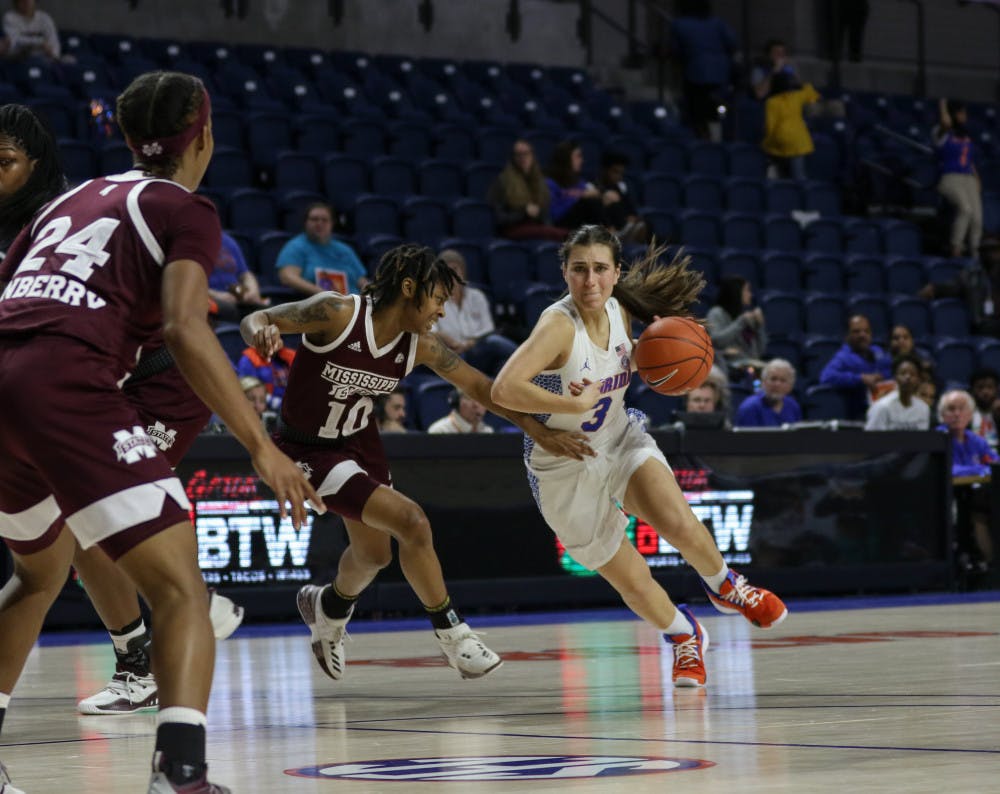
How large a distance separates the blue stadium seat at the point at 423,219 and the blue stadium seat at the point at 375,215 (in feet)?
0.37

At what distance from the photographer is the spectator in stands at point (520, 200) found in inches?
607

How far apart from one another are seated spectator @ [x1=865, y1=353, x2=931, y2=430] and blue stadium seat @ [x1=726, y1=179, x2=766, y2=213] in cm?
531

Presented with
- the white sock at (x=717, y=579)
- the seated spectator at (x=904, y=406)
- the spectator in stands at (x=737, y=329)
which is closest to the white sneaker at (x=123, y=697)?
the white sock at (x=717, y=579)

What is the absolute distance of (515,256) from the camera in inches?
589

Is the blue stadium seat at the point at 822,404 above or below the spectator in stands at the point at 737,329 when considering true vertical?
below

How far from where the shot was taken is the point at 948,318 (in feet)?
58.2

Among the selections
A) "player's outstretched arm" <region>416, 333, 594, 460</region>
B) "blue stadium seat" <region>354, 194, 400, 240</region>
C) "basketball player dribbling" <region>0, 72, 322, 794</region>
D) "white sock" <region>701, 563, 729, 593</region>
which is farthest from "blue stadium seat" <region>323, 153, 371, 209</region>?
"basketball player dribbling" <region>0, 72, 322, 794</region>

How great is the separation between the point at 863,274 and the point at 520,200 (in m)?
4.38

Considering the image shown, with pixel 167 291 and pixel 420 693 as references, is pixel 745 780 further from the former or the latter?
pixel 420 693

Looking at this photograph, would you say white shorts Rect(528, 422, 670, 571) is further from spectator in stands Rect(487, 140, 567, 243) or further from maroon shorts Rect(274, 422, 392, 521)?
spectator in stands Rect(487, 140, 567, 243)

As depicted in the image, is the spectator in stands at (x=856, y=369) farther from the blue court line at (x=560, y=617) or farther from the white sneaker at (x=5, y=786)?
the white sneaker at (x=5, y=786)

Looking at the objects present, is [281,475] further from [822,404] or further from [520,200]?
[520,200]

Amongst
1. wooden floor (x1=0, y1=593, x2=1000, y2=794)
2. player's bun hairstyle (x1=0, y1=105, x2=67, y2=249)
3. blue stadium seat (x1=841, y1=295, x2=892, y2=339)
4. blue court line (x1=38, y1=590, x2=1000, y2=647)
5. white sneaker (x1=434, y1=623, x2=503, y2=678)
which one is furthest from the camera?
blue stadium seat (x1=841, y1=295, x2=892, y2=339)

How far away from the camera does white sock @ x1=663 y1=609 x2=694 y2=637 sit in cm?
671
